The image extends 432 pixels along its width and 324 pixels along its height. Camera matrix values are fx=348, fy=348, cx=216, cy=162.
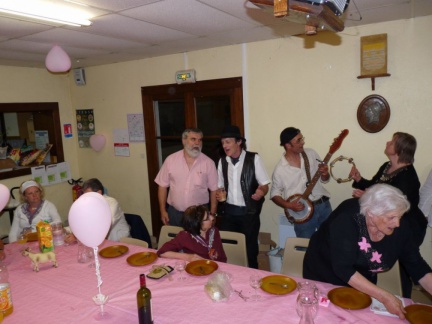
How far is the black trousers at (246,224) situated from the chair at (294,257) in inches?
31.2

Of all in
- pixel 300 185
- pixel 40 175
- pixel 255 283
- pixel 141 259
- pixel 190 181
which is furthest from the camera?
pixel 40 175

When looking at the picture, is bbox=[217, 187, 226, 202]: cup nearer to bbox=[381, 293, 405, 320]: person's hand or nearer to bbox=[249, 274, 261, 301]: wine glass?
bbox=[249, 274, 261, 301]: wine glass

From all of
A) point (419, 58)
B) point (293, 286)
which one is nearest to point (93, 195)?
point (293, 286)

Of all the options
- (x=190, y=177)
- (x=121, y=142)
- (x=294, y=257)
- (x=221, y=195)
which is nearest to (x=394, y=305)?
(x=294, y=257)

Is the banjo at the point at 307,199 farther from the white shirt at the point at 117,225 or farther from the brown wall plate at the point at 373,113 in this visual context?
the white shirt at the point at 117,225

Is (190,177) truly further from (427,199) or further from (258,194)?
(427,199)

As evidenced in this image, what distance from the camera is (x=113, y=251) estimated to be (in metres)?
2.71

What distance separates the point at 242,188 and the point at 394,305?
183 cm

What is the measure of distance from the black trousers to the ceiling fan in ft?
6.63

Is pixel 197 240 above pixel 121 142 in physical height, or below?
below

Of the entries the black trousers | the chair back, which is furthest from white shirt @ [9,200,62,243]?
the black trousers

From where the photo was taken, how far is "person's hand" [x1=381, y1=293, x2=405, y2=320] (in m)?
1.68

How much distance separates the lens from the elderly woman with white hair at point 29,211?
11.0ft

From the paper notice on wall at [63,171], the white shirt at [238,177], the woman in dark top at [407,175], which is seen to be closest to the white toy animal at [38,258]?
the white shirt at [238,177]
